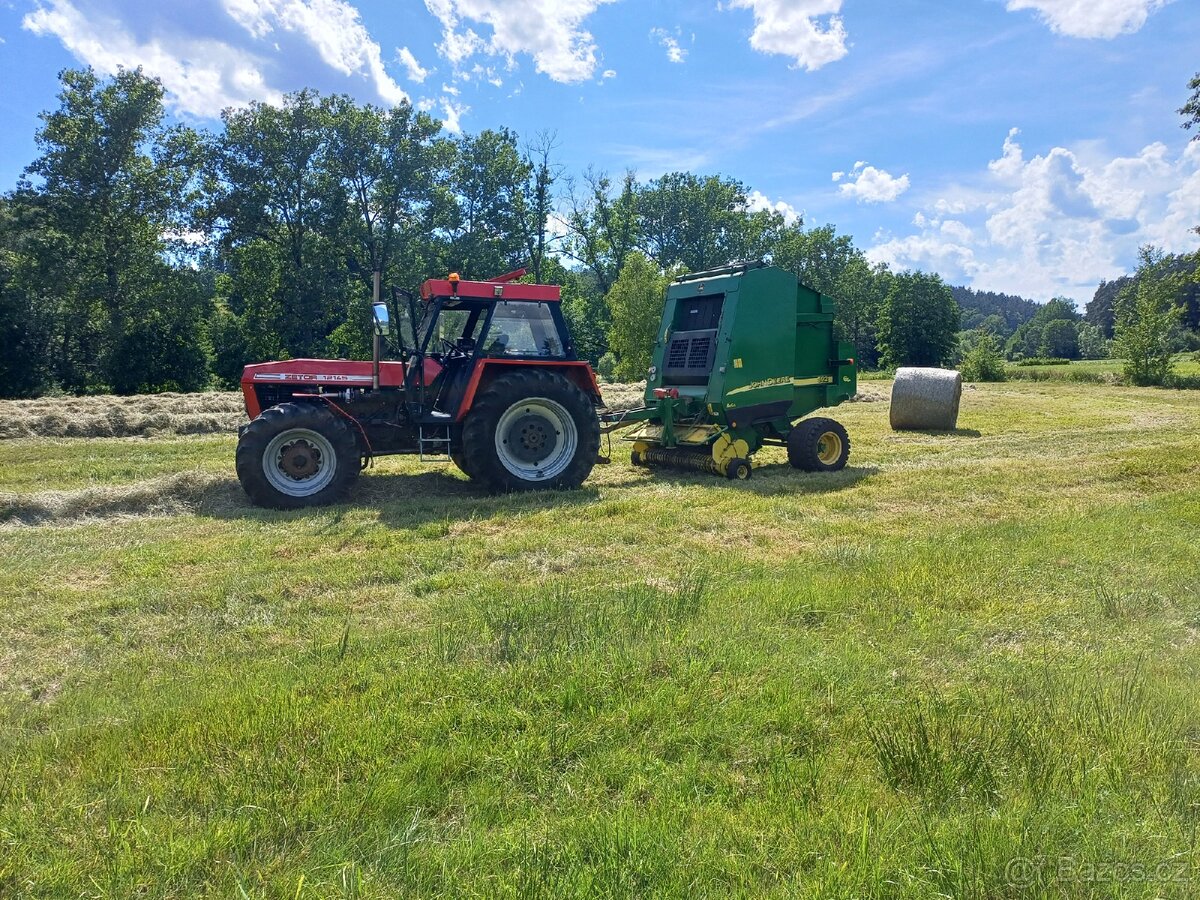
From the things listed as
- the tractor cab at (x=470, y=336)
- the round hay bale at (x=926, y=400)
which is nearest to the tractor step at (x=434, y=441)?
the tractor cab at (x=470, y=336)

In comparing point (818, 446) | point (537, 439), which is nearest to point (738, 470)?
point (818, 446)

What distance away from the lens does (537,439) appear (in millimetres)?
8453

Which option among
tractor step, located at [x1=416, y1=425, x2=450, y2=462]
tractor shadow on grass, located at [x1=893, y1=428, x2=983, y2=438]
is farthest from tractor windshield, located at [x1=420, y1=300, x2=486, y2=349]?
tractor shadow on grass, located at [x1=893, y1=428, x2=983, y2=438]

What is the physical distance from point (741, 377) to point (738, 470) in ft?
4.11

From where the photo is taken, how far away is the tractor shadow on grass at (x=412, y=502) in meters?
7.09

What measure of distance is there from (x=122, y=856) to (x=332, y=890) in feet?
2.18

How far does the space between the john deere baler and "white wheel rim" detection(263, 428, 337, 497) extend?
12.0 feet

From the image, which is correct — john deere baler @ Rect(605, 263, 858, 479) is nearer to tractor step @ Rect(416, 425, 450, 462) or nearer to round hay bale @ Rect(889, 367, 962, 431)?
tractor step @ Rect(416, 425, 450, 462)

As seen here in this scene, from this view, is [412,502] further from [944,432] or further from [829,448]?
[944,432]

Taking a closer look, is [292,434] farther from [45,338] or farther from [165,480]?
[45,338]

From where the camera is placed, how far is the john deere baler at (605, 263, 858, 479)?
9.51 meters

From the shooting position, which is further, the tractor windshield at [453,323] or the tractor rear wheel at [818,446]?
the tractor rear wheel at [818,446]

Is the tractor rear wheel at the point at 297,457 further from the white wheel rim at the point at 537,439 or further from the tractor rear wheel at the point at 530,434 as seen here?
the white wheel rim at the point at 537,439

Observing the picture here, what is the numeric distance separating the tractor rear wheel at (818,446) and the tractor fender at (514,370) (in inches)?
105
